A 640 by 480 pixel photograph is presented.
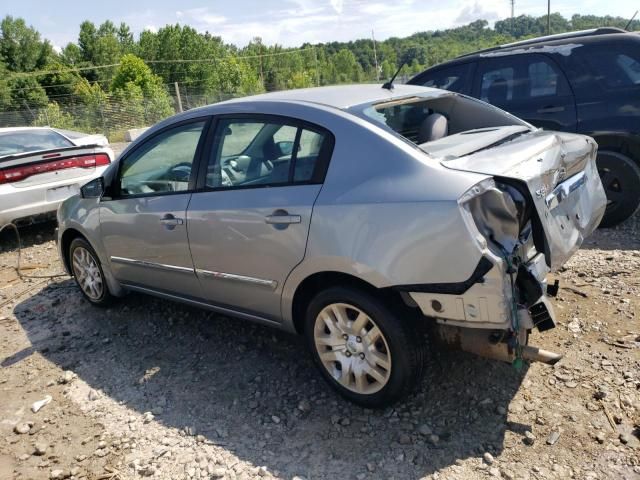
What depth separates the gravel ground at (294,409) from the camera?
2.59 metres

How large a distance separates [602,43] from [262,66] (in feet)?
233

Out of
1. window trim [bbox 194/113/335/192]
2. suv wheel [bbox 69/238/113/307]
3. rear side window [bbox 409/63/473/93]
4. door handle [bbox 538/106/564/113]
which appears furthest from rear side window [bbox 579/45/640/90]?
suv wheel [bbox 69/238/113/307]

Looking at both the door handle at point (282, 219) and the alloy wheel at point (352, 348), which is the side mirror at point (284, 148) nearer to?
the door handle at point (282, 219)

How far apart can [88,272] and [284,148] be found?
256cm

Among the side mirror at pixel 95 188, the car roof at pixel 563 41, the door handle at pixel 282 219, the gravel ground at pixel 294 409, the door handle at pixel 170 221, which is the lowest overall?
the gravel ground at pixel 294 409

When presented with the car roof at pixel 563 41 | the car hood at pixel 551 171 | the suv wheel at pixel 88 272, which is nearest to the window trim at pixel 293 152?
the car hood at pixel 551 171

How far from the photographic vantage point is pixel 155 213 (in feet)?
12.2

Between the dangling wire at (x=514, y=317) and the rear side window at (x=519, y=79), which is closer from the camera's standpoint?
the dangling wire at (x=514, y=317)

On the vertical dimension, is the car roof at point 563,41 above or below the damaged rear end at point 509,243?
above

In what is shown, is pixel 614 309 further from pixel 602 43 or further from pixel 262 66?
pixel 262 66

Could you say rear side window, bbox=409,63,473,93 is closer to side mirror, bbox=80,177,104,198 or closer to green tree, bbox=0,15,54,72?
side mirror, bbox=80,177,104,198

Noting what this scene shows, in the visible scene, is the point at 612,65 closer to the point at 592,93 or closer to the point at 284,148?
the point at 592,93

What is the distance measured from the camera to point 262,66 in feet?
237

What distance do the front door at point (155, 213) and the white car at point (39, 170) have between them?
9.44 feet
